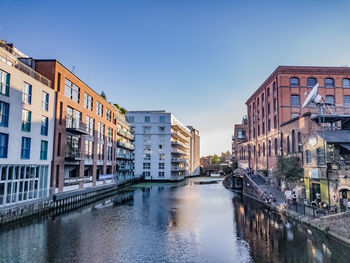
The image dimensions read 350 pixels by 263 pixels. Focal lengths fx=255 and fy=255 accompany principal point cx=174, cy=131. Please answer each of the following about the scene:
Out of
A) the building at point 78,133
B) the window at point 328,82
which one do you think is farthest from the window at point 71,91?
the window at point 328,82

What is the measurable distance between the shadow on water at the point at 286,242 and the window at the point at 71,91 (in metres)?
26.0

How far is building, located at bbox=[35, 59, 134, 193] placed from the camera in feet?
101

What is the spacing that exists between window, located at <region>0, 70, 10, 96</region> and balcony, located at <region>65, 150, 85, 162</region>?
39.3 ft

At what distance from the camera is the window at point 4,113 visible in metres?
22.1

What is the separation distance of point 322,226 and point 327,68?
31025mm

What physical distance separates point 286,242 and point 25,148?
2451 cm

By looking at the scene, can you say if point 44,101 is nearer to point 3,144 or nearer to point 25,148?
point 25,148

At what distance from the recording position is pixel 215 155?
608ft

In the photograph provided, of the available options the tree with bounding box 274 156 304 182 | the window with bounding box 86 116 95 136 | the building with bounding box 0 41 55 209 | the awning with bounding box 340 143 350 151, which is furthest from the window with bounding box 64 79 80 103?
the awning with bounding box 340 143 350 151

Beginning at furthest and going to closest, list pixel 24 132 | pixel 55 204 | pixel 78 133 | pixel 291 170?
pixel 78 133
pixel 291 170
pixel 55 204
pixel 24 132

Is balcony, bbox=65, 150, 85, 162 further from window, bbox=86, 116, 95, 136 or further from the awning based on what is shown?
the awning

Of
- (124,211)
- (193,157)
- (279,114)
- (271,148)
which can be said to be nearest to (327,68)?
(279,114)

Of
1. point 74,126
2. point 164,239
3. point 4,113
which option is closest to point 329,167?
point 164,239

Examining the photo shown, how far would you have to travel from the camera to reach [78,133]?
36188 mm
